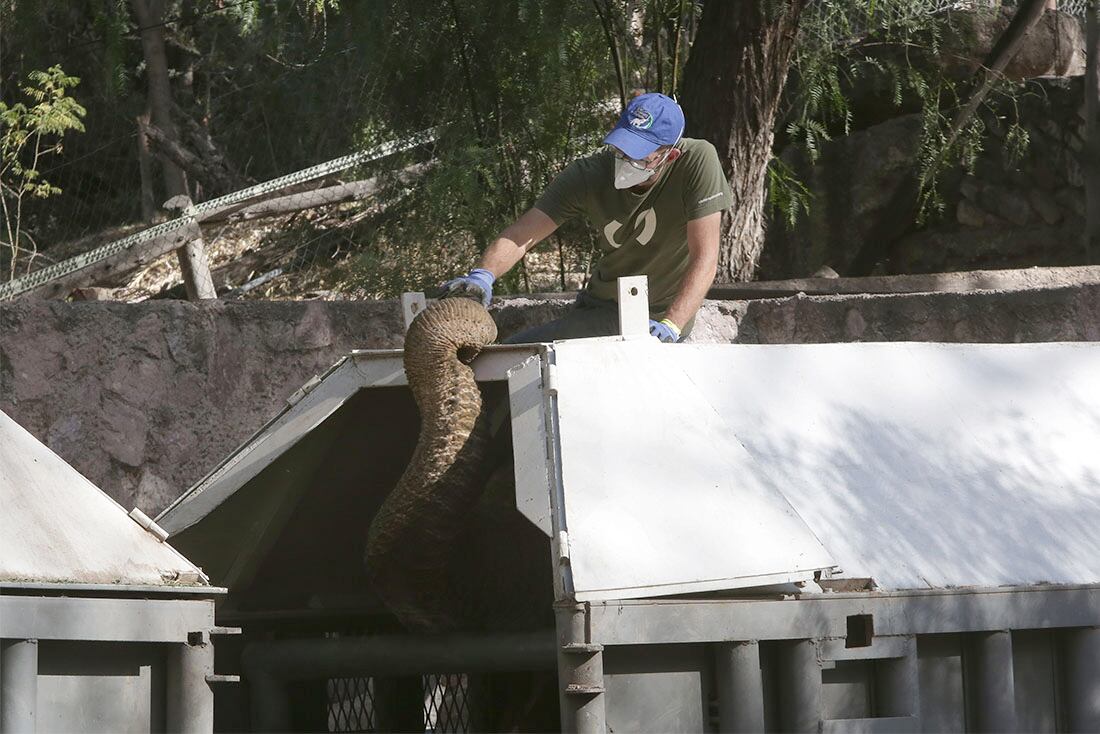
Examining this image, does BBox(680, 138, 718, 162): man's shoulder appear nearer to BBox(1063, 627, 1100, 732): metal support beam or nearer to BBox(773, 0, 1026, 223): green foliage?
BBox(1063, 627, 1100, 732): metal support beam

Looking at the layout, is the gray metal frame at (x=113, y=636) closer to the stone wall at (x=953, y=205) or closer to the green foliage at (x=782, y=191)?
the green foliage at (x=782, y=191)

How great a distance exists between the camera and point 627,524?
3240mm

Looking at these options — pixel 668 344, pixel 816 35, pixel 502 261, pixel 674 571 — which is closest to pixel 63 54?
pixel 816 35

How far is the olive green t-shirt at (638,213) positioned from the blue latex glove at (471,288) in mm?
416

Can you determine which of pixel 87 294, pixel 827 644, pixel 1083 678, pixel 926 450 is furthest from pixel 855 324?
pixel 87 294

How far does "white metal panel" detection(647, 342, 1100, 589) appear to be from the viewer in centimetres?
350

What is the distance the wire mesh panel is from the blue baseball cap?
1.82 m

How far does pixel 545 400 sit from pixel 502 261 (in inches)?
47.5

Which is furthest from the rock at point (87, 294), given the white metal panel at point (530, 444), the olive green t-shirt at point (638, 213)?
the white metal panel at point (530, 444)

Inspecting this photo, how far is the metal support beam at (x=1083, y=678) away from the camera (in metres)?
3.44

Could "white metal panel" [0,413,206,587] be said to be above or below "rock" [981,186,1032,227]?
below

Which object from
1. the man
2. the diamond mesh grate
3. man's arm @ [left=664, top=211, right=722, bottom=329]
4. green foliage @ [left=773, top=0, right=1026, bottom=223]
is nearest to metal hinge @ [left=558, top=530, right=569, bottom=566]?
man's arm @ [left=664, top=211, right=722, bottom=329]

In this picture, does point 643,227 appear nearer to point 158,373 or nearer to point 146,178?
point 158,373

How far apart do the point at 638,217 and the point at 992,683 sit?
191 centimetres
